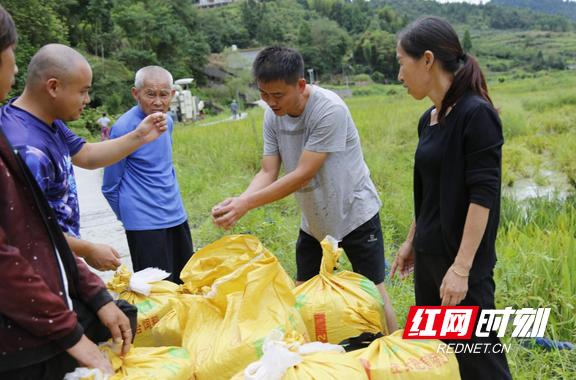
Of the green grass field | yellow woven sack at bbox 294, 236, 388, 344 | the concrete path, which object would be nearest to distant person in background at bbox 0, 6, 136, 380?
yellow woven sack at bbox 294, 236, 388, 344

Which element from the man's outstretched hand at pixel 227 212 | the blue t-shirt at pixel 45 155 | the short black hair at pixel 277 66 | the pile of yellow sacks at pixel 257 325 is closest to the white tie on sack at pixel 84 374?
the pile of yellow sacks at pixel 257 325

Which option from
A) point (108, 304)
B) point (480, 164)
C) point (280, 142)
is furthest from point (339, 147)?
point (108, 304)

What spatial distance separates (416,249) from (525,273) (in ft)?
3.29

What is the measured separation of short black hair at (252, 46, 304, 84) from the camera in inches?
77.0

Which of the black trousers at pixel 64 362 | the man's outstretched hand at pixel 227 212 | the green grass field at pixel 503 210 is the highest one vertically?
the man's outstretched hand at pixel 227 212

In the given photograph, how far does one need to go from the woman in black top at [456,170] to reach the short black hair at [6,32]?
3.63 feet

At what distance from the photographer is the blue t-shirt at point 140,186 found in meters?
2.46

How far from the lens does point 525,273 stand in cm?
246

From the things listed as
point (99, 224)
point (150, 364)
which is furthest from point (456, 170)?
point (99, 224)

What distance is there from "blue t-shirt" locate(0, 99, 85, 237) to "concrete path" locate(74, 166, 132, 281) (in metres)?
1.91

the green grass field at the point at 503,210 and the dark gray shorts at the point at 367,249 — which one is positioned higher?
the dark gray shorts at the point at 367,249

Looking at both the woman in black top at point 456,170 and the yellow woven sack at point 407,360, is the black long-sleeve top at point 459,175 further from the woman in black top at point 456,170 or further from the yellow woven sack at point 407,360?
the yellow woven sack at point 407,360

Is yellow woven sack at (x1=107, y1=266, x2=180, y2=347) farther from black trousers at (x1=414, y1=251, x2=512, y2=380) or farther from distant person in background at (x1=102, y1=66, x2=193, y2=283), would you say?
black trousers at (x1=414, y1=251, x2=512, y2=380)

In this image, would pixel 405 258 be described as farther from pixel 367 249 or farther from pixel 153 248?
pixel 153 248
